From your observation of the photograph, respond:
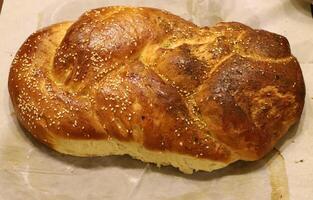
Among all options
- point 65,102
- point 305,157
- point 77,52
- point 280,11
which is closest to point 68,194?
point 65,102

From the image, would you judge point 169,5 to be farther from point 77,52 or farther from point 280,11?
point 77,52

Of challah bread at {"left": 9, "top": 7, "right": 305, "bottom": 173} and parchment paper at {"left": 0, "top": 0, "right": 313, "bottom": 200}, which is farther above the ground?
challah bread at {"left": 9, "top": 7, "right": 305, "bottom": 173}

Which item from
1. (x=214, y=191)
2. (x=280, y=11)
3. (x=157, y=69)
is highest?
(x=157, y=69)

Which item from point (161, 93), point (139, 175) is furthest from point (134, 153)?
point (161, 93)

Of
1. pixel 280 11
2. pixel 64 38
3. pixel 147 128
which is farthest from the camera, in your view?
pixel 280 11

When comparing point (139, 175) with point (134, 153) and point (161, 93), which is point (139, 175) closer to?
point (134, 153)

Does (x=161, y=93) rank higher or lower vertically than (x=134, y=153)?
higher

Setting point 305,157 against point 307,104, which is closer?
point 305,157

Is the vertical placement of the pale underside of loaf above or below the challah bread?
below
